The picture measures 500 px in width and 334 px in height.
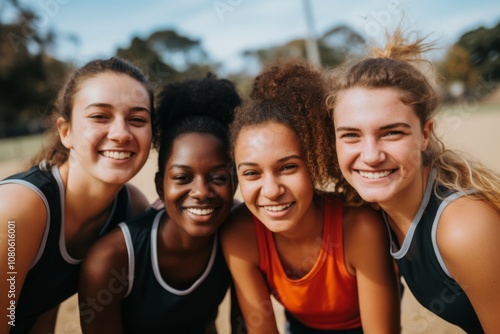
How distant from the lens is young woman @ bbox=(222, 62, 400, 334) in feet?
7.93

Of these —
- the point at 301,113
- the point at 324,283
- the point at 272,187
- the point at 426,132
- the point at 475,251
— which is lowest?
the point at 324,283

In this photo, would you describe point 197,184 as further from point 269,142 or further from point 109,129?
point 109,129

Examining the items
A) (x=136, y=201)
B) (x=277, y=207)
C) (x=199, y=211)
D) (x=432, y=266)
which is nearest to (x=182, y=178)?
(x=199, y=211)

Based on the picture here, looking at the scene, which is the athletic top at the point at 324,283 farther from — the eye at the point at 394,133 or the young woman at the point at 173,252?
the eye at the point at 394,133

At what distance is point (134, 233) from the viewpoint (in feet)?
8.66

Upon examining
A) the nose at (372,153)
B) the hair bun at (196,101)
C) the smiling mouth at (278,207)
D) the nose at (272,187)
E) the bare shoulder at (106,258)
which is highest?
the hair bun at (196,101)

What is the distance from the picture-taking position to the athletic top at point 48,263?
252 cm

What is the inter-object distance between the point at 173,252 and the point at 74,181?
2.68 ft

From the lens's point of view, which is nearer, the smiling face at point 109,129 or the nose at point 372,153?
the nose at point 372,153

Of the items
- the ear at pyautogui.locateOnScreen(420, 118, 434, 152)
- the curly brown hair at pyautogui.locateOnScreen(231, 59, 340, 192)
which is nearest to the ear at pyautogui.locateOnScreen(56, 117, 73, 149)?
the curly brown hair at pyautogui.locateOnScreen(231, 59, 340, 192)

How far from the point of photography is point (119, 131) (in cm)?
257

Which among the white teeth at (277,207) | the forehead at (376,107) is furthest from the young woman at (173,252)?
the forehead at (376,107)

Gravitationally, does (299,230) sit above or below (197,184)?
below

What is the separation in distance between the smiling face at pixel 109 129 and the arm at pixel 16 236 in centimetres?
41
